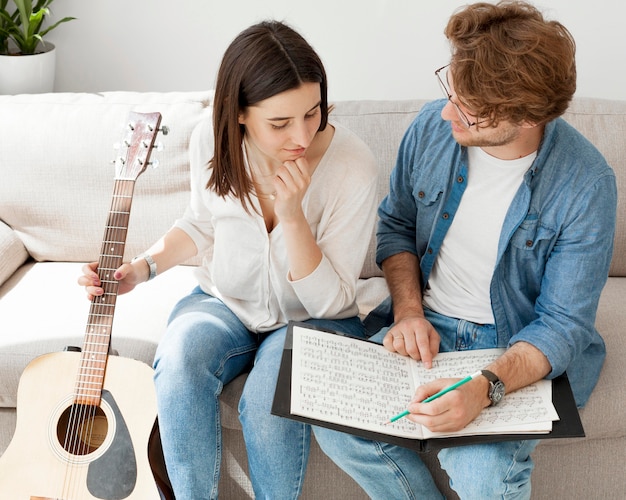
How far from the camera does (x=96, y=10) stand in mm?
2496

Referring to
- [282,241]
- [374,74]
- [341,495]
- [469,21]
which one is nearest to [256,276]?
[282,241]

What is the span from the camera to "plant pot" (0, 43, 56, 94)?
2355 millimetres

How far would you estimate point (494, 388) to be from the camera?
1419 mm

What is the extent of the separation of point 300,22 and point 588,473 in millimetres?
1528

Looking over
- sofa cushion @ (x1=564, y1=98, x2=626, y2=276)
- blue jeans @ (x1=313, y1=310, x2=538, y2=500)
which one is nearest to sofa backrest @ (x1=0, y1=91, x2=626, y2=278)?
sofa cushion @ (x1=564, y1=98, x2=626, y2=276)

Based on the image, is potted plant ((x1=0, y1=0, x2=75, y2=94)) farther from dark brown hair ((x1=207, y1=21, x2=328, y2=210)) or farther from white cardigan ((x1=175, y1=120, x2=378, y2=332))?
dark brown hair ((x1=207, y1=21, x2=328, y2=210))

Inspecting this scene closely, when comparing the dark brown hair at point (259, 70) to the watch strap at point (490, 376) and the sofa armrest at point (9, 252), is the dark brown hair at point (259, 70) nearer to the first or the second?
the watch strap at point (490, 376)

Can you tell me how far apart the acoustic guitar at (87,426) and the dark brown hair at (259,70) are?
0.43 m

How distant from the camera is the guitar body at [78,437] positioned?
1.57 m

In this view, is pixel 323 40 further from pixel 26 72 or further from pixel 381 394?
pixel 381 394

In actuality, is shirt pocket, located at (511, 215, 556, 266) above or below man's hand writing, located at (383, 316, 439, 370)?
above

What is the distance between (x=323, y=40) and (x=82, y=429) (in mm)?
1429

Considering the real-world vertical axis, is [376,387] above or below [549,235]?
below

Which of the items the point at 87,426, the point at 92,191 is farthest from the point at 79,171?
the point at 87,426
